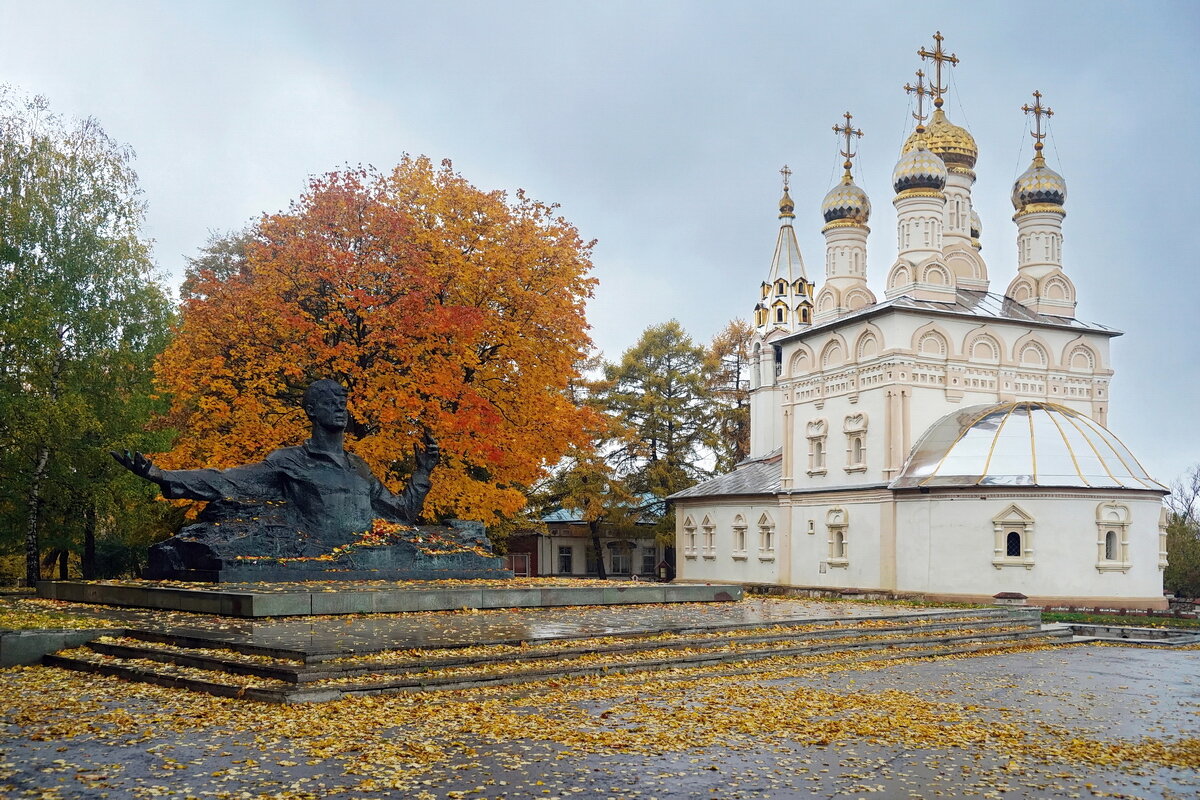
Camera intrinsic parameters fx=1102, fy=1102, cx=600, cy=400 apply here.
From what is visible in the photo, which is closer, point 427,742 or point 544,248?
point 427,742

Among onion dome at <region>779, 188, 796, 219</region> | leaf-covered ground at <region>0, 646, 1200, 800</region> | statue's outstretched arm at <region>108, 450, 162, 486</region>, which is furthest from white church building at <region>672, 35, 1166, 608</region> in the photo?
statue's outstretched arm at <region>108, 450, 162, 486</region>

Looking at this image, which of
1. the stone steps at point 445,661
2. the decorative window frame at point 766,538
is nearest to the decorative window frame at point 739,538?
the decorative window frame at point 766,538

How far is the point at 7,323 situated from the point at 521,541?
34.8m

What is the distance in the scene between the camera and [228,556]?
16.3 metres

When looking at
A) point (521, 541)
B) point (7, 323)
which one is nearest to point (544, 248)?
point (7, 323)

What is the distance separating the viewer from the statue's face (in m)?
17.8

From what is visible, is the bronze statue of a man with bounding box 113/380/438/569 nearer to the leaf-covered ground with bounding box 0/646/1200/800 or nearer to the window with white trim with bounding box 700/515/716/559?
the leaf-covered ground with bounding box 0/646/1200/800

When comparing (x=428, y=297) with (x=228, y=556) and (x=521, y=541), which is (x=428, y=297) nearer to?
(x=228, y=556)

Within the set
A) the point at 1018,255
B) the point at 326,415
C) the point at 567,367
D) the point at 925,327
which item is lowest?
the point at 326,415

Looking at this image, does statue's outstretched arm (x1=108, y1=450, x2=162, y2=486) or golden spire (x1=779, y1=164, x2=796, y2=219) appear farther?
golden spire (x1=779, y1=164, x2=796, y2=219)

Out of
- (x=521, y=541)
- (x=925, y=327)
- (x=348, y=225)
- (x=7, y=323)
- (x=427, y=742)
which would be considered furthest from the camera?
(x=521, y=541)

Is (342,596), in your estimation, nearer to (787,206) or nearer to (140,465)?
(140,465)

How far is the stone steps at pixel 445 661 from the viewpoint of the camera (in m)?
10.4

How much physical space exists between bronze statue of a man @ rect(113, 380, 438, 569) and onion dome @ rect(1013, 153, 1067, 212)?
29.6m
